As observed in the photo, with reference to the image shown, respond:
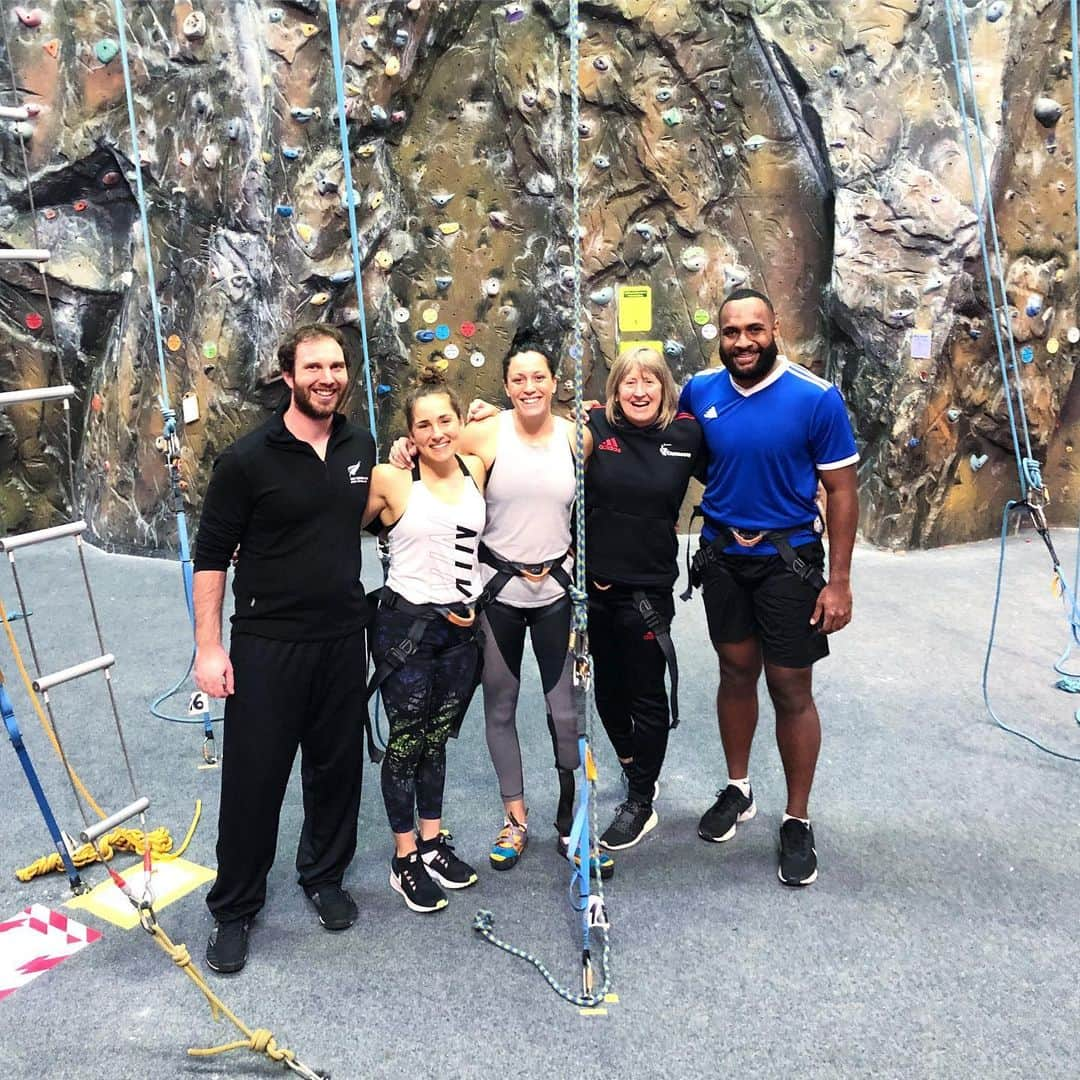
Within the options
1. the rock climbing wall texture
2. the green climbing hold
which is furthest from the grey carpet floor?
the green climbing hold

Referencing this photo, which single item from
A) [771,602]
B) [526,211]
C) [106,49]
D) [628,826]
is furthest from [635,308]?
[628,826]

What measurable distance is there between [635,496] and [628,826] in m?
0.90

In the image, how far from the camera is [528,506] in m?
2.01

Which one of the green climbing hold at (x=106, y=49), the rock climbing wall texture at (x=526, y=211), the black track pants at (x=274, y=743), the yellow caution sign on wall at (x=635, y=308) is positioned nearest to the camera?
the black track pants at (x=274, y=743)

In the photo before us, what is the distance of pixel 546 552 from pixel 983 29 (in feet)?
15.3

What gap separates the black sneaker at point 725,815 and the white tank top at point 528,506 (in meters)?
0.79

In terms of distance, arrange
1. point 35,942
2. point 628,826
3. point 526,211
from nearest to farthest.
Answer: point 35,942, point 628,826, point 526,211

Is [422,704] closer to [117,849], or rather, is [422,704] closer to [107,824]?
[107,824]

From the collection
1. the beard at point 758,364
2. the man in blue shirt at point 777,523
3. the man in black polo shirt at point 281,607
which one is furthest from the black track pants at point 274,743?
the beard at point 758,364

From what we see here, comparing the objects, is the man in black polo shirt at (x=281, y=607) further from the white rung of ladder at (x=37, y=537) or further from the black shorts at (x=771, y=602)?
the black shorts at (x=771, y=602)

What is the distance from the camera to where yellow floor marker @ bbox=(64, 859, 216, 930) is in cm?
207

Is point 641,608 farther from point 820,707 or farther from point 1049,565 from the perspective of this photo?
point 1049,565

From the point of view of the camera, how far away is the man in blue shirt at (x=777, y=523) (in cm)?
199

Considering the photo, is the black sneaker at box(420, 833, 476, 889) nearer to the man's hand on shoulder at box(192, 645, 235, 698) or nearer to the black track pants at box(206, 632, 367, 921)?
the black track pants at box(206, 632, 367, 921)
